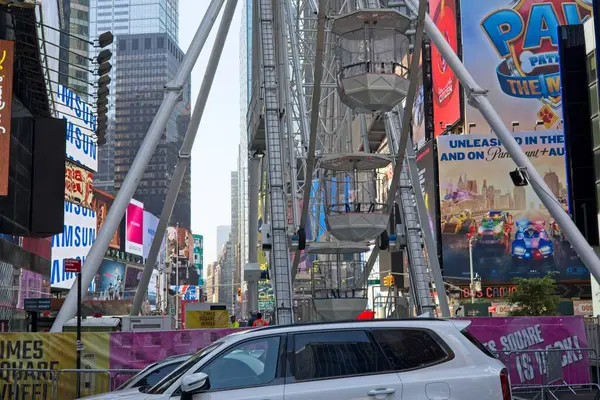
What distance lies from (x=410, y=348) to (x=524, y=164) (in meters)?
14.5

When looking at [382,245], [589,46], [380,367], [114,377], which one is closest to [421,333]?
[380,367]

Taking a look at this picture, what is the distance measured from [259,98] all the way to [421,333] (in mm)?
28110

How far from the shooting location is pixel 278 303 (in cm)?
2631

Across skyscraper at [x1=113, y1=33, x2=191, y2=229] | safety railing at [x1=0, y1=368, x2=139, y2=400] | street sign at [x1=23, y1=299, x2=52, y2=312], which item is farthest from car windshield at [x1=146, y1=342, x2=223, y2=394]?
skyscraper at [x1=113, y1=33, x2=191, y2=229]

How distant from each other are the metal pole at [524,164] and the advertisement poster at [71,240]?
52811 mm

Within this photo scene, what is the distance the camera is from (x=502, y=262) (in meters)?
77.6

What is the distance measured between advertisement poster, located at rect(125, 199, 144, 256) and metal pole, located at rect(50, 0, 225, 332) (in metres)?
87.1

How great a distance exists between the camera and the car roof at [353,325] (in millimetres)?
8148

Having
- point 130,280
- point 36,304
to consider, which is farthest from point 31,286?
point 130,280

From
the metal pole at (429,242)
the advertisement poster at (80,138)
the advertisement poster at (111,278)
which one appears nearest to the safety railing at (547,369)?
the metal pole at (429,242)

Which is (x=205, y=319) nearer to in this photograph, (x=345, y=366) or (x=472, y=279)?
(x=345, y=366)

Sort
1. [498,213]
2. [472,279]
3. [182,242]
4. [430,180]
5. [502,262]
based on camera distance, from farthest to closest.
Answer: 1. [182,242]
2. [430,180]
3. [498,213]
4. [502,262]
5. [472,279]

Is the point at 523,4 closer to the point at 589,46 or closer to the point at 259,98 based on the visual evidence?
the point at 589,46

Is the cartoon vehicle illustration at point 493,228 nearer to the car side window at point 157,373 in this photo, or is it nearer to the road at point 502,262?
the road at point 502,262
